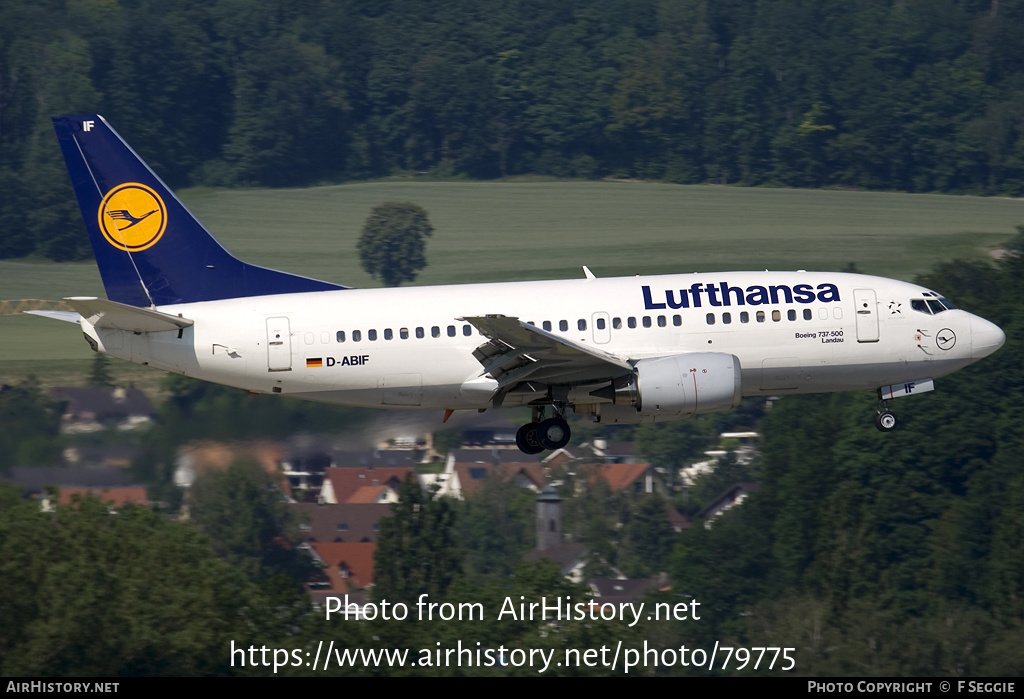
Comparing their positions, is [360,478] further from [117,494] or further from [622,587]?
[622,587]

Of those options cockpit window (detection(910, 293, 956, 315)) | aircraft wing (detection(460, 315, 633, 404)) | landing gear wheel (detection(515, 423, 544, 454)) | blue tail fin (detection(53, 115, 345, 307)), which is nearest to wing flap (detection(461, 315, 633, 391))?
aircraft wing (detection(460, 315, 633, 404))

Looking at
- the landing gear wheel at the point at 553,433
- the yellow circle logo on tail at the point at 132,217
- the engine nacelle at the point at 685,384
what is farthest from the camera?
the yellow circle logo on tail at the point at 132,217

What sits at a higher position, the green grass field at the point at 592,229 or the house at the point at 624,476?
the green grass field at the point at 592,229

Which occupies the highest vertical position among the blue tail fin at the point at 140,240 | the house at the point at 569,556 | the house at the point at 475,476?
the blue tail fin at the point at 140,240

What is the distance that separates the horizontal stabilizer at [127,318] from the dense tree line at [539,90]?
115 m

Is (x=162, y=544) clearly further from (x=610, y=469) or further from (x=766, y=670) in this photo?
(x=610, y=469)

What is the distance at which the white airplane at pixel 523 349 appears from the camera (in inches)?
1425

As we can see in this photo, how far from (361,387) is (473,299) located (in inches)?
143

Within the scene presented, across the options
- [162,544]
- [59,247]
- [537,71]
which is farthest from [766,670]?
[537,71]

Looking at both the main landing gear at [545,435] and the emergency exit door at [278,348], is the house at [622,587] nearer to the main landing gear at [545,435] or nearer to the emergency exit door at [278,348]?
the main landing gear at [545,435]

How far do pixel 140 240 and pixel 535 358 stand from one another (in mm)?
11256

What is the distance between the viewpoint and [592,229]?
437ft

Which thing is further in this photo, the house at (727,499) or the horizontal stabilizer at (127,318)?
the house at (727,499)

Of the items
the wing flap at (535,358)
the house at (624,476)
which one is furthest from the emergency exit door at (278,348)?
the house at (624,476)
